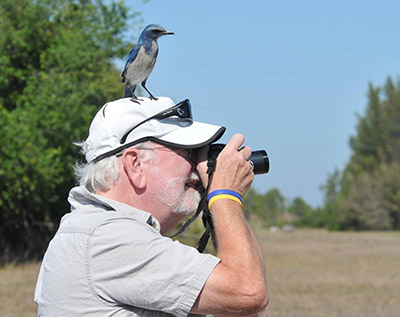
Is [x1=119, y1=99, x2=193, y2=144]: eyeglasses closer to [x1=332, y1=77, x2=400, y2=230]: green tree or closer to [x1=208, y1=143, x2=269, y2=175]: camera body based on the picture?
[x1=208, y1=143, x2=269, y2=175]: camera body

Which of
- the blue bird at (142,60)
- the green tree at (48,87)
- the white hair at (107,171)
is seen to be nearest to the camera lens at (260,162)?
the white hair at (107,171)

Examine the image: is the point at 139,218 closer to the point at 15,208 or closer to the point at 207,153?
the point at 207,153

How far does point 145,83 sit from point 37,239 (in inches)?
581

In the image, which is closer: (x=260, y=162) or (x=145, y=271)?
(x=145, y=271)

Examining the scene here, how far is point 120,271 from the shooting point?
187cm

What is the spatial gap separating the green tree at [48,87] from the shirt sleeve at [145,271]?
36.2ft

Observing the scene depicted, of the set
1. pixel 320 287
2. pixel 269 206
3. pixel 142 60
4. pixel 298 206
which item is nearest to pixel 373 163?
pixel 269 206

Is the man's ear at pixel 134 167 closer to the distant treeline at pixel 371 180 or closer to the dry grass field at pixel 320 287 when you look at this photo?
the dry grass field at pixel 320 287

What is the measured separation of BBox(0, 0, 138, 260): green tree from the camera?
43.8 feet

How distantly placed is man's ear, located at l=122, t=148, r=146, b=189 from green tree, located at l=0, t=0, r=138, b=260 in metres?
10.8

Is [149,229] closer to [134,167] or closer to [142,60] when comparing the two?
[134,167]

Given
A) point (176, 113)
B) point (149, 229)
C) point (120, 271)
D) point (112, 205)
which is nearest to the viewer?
point (120, 271)

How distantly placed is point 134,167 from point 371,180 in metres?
57.7

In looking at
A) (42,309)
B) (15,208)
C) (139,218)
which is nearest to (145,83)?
(139,218)
